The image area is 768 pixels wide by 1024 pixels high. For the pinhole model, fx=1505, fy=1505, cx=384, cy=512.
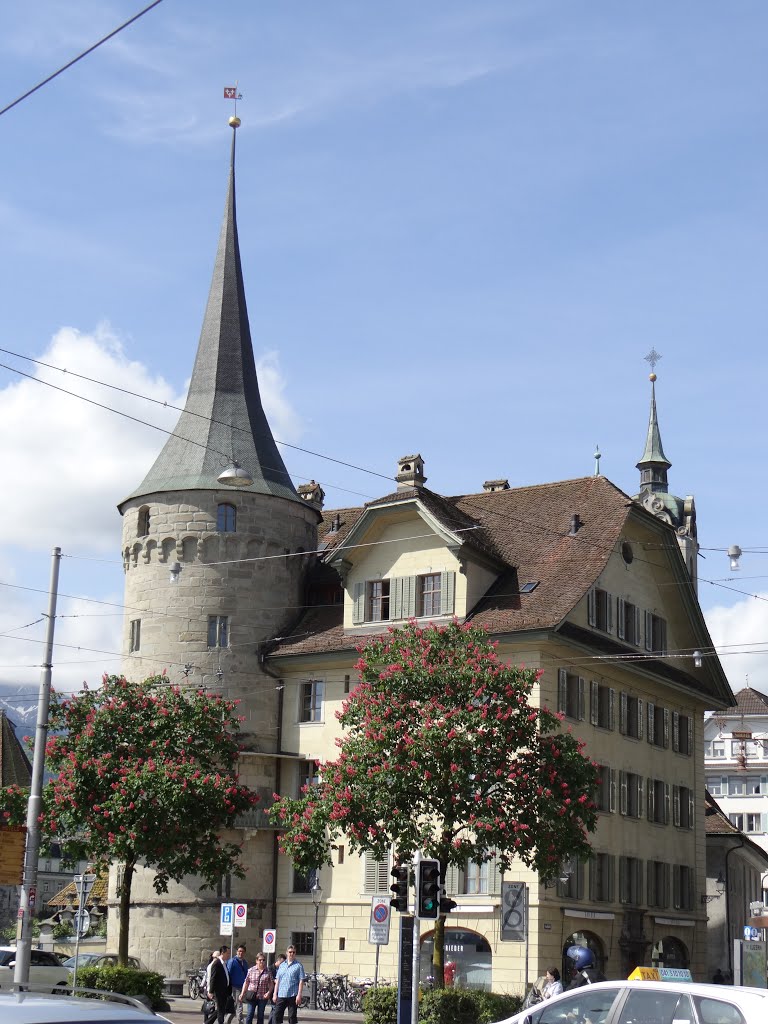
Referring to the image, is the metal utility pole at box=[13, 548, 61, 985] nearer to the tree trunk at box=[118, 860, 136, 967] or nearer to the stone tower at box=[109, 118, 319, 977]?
the tree trunk at box=[118, 860, 136, 967]

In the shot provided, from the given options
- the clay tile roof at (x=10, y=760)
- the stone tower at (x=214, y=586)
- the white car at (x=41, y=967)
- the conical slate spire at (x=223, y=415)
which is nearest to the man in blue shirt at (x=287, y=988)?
the white car at (x=41, y=967)

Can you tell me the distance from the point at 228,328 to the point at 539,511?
12504mm

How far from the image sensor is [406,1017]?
24.8 m

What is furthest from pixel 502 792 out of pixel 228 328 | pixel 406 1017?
pixel 228 328

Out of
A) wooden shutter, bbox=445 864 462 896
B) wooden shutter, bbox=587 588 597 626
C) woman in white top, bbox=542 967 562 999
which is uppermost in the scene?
wooden shutter, bbox=587 588 597 626

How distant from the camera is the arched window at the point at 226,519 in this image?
46719 millimetres

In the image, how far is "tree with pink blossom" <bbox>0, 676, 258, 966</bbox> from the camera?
1451 inches

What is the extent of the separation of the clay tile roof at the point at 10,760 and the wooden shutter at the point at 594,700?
44.4 metres

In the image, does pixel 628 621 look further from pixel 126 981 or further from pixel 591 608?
pixel 126 981

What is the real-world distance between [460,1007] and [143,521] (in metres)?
23.8

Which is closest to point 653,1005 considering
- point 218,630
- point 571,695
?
point 571,695

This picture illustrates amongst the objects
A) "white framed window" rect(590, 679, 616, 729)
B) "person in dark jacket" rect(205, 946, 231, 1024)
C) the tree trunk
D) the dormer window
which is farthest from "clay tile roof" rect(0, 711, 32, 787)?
"person in dark jacket" rect(205, 946, 231, 1024)

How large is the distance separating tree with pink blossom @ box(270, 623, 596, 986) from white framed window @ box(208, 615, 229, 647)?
12223 mm

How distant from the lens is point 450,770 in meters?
32.2
